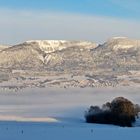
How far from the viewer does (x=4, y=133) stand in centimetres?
3444

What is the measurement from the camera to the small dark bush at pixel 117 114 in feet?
179

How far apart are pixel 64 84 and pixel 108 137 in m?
166

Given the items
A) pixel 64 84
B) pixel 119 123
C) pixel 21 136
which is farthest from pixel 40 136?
pixel 64 84

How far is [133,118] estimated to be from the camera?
181 ft

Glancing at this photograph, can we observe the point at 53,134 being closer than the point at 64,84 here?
Yes

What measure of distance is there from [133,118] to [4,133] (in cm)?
2276

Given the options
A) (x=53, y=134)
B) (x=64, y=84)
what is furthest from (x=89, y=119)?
(x=64, y=84)

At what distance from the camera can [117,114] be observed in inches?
2189

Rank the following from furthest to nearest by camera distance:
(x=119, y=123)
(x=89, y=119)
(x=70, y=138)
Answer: (x=89, y=119) → (x=119, y=123) → (x=70, y=138)

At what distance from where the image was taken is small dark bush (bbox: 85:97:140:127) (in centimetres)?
5462

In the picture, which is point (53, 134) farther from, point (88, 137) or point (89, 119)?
point (89, 119)

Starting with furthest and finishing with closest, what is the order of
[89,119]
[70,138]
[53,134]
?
[89,119]
[53,134]
[70,138]

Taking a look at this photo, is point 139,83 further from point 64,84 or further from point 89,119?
point 89,119

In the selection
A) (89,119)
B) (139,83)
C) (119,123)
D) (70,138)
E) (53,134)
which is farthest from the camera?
(139,83)
